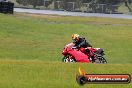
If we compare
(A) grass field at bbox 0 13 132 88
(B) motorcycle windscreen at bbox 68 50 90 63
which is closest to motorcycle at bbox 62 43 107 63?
(B) motorcycle windscreen at bbox 68 50 90 63

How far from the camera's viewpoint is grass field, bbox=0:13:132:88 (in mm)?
12805

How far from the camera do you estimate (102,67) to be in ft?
51.6

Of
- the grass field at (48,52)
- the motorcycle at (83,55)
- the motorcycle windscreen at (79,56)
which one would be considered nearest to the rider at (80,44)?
the motorcycle at (83,55)

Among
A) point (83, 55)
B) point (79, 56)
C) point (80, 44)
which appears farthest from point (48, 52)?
point (79, 56)

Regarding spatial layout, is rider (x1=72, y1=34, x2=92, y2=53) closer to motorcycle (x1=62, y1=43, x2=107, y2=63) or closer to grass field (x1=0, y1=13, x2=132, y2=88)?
motorcycle (x1=62, y1=43, x2=107, y2=63)

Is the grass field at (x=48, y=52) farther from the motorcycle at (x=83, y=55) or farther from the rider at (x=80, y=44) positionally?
the rider at (x=80, y=44)

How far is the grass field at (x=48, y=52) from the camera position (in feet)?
42.0

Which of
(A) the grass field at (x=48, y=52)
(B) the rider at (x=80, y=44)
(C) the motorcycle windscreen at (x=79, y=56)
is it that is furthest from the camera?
(B) the rider at (x=80, y=44)

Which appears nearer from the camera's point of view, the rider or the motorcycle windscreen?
the motorcycle windscreen

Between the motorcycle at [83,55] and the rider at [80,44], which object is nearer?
the motorcycle at [83,55]

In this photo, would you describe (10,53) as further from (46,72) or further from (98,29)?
(98,29)

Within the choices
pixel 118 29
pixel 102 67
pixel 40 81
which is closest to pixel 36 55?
pixel 102 67

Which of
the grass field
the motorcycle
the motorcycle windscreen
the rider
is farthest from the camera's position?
the rider

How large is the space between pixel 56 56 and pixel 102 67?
1309 cm
